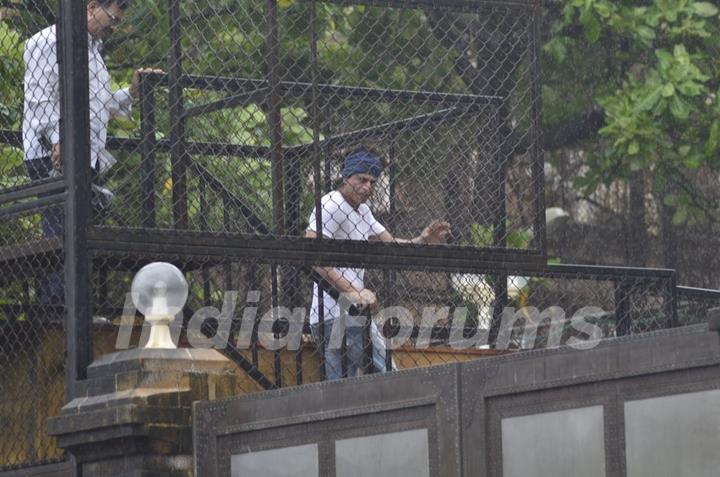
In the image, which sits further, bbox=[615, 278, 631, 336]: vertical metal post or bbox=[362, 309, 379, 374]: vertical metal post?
bbox=[615, 278, 631, 336]: vertical metal post

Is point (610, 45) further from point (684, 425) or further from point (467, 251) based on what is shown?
point (684, 425)

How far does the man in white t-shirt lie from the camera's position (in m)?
12.3

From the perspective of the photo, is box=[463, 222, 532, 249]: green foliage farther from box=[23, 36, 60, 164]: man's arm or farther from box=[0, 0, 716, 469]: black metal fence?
box=[23, 36, 60, 164]: man's arm

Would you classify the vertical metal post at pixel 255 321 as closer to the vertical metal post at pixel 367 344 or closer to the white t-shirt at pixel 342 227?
the white t-shirt at pixel 342 227

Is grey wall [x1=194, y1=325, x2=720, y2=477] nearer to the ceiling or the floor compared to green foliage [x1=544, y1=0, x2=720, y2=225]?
nearer to the floor

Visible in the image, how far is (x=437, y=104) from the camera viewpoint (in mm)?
13344

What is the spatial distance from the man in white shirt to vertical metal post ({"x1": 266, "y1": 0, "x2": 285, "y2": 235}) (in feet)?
3.00

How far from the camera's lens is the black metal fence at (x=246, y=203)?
11.6 metres

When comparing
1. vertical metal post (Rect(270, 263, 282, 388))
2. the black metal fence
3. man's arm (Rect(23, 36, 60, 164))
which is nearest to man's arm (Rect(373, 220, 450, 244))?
the black metal fence

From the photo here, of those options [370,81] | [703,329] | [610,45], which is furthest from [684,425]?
[610,45]

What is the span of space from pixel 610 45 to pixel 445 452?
1219 cm

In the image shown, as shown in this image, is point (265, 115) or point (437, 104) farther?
point (437, 104)

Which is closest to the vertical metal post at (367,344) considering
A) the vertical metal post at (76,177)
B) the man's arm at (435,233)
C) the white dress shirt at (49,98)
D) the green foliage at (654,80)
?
the man's arm at (435,233)

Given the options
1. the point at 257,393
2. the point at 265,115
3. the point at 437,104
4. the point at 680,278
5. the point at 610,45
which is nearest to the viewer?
the point at 257,393
